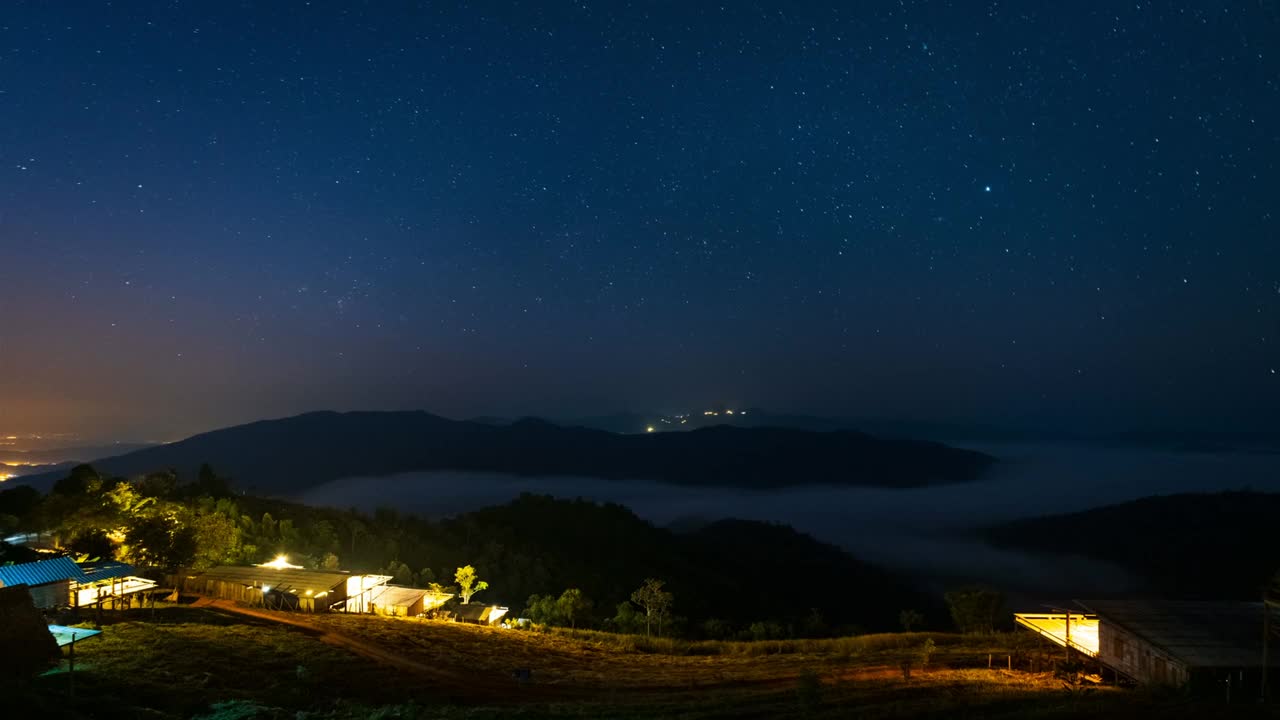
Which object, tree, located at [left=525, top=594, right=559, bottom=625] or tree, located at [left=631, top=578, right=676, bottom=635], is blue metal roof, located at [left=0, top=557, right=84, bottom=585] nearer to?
tree, located at [left=525, top=594, right=559, bottom=625]

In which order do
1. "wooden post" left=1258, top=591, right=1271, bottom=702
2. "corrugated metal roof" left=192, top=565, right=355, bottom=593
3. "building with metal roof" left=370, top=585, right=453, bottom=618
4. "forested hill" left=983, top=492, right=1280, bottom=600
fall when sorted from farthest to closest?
"forested hill" left=983, top=492, right=1280, bottom=600
"building with metal roof" left=370, top=585, right=453, bottom=618
"corrugated metal roof" left=192, top=565, right=355, bottom=593
"wooden post" left=1258, top=591, right=1271, bottom=702

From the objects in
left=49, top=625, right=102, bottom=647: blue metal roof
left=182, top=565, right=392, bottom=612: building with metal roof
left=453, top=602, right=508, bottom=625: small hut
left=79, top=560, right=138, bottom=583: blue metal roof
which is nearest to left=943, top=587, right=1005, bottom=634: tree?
left=453, top=602, right=508, bottom=625: small hut

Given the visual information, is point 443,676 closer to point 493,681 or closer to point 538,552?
point 493,681

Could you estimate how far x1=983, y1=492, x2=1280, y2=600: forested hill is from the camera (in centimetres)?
8138

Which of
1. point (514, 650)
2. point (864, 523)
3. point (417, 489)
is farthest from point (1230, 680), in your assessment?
point (417, 489)

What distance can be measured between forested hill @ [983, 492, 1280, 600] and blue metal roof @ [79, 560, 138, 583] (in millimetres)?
92846

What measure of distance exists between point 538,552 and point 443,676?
167ft

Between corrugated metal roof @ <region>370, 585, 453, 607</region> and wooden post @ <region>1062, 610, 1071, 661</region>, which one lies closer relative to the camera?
wooden post @ <region>1062, 610, 1071, 661</region>

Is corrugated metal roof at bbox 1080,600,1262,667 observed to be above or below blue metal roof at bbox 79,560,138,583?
below

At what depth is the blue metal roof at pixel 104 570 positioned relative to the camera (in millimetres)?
25734

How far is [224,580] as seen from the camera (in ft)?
103

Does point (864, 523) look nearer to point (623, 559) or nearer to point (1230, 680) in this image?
point (623, 559)

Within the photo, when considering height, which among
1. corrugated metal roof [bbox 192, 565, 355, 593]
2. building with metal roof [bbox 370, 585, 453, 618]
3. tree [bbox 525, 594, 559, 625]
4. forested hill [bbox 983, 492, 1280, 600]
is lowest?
forested hill [bbox 983, 492, 1280, 600]

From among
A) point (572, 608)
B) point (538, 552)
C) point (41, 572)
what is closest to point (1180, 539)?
point (538, 552)
